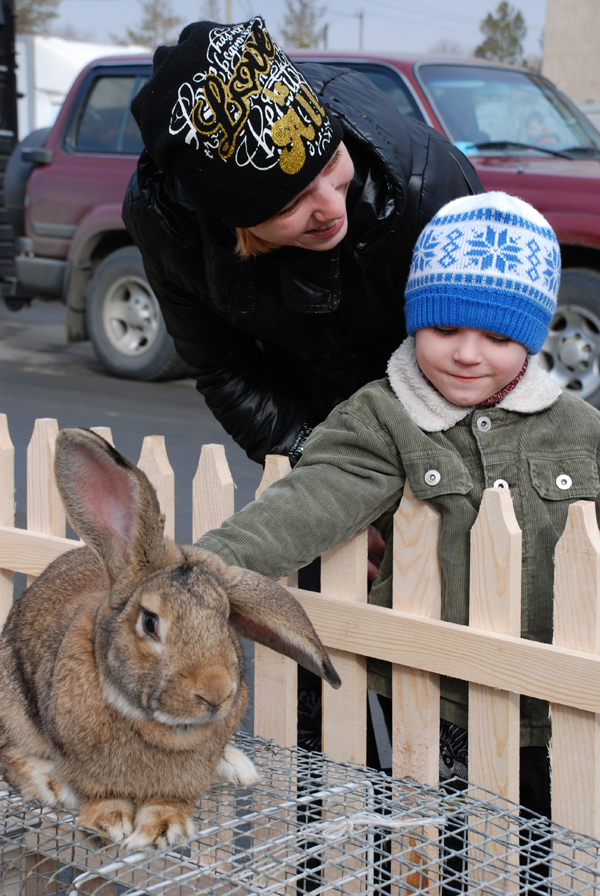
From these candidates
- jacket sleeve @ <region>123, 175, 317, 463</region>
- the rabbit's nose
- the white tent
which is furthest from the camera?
the white tent

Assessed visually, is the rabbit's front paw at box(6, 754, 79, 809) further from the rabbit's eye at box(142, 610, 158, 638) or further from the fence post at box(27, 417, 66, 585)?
the fence post at box(27, 417, 66, 585)

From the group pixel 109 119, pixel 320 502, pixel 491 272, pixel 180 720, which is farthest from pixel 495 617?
pixel 109 119

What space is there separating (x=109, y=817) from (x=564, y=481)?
1117mm

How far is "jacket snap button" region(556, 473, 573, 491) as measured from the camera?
1.98 m

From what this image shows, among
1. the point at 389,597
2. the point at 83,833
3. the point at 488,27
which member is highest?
the point at 488,27

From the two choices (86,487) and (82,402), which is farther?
(82,402)

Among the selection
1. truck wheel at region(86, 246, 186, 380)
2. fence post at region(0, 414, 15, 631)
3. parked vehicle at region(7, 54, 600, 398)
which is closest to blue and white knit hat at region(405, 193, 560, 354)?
fence post at region(0, 414, 15, 631)

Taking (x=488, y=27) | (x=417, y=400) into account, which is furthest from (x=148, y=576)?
(x=488, y=27)

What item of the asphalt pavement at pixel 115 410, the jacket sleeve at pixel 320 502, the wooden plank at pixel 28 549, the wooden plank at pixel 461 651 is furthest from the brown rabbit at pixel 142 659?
the asphalt pavement at pixel 115 410

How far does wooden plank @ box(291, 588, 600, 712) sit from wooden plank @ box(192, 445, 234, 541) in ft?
0.98

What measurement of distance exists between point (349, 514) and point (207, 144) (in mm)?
820

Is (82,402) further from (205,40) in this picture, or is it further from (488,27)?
(488,27)

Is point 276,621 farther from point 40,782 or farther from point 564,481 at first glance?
point 564,481

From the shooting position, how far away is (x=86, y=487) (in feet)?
4.99
